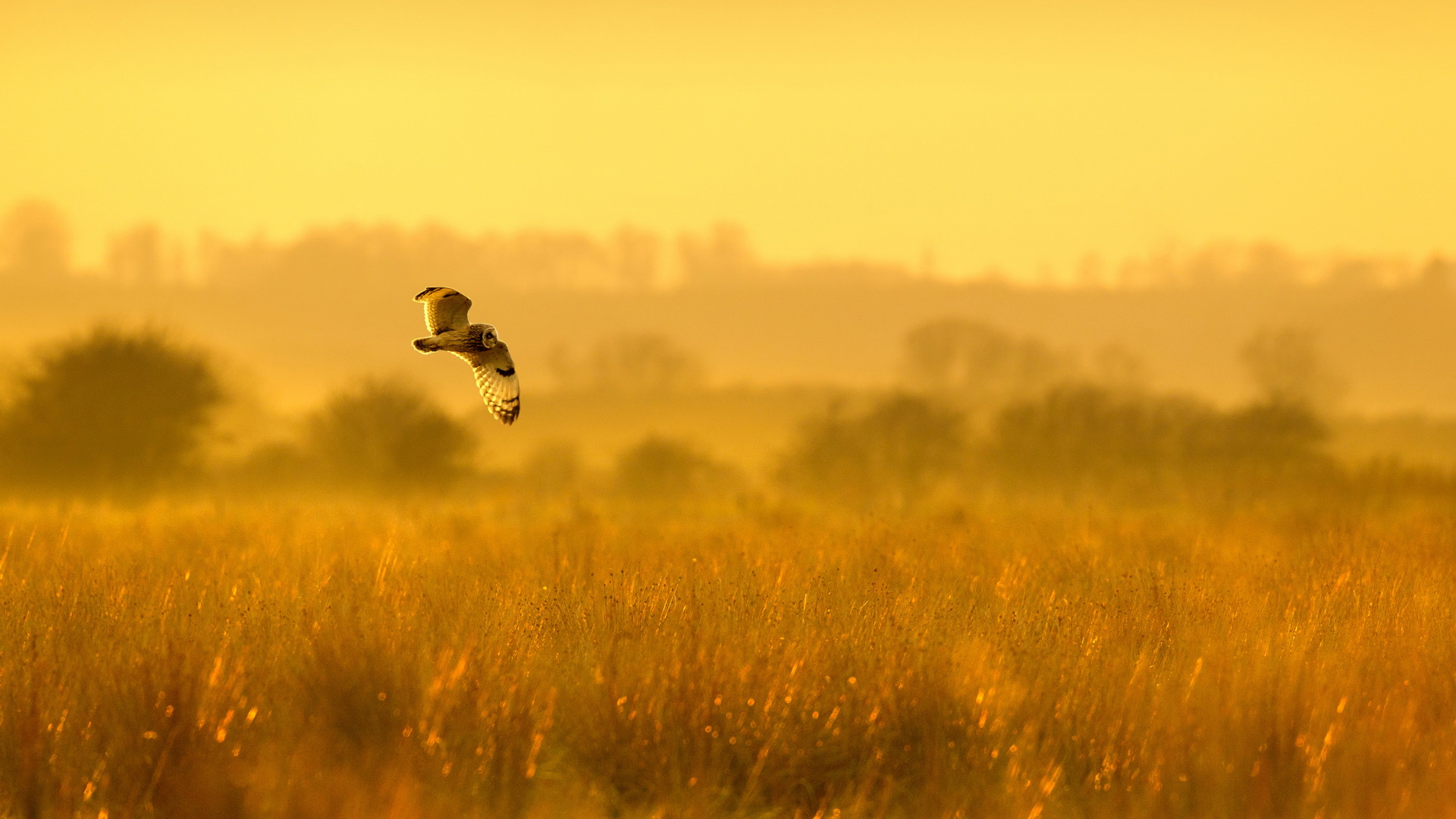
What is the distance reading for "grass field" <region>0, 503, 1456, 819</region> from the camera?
6008mm

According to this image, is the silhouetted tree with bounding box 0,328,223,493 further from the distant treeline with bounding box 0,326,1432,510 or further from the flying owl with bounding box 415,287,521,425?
the flying owl with bounding box 415,287,521,425

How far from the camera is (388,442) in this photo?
4175cm

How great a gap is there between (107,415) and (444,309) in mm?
29701

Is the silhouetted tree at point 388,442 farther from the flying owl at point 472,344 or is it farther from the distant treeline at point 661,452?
the flying owl at point 472,344

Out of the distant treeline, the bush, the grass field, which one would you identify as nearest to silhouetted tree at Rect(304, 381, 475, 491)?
the distant treeline

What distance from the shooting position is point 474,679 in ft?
22.1

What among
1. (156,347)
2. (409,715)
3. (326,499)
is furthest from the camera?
(156,347)

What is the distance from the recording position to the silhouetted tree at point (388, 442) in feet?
136

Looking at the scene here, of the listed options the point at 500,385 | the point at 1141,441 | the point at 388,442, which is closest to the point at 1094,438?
the point at 1141,441

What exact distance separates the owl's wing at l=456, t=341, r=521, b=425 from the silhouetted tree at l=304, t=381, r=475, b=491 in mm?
32429

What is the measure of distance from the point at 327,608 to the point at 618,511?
19385 mm

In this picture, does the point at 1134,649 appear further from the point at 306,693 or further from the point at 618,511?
the point at 618,511

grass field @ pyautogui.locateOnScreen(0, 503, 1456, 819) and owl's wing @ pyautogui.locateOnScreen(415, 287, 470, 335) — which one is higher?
owl's wing @ pyautogui.locateOnScreen(415, 287, 470, 335)

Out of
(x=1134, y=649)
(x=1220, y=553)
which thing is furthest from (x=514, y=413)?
(x=1220, y=553)
